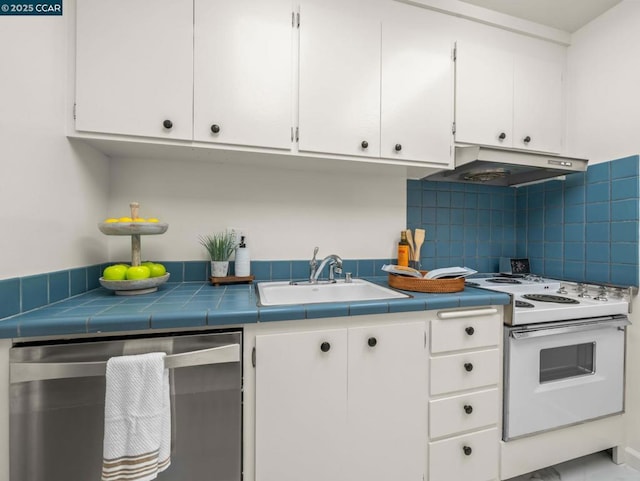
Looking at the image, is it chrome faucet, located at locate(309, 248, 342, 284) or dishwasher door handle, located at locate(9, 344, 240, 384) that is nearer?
dishwasher door handle, located at locate(9, 344, 240, 384)

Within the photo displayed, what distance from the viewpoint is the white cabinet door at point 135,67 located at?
1070mm

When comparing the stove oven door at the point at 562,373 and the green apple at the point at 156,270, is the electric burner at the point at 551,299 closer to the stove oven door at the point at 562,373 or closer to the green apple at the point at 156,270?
the stove oven door at the point at 562,373

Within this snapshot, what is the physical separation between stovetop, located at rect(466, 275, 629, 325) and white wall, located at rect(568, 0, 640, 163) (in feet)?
2.44

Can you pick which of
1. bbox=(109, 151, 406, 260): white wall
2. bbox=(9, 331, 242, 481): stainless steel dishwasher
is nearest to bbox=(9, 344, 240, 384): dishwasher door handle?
bbox=(9, 331, 242, 481): stainless steel dishwasher

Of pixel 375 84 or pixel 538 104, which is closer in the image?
pixel 375 84

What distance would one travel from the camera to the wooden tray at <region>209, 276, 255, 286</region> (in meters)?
1.42

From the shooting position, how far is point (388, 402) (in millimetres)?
1091

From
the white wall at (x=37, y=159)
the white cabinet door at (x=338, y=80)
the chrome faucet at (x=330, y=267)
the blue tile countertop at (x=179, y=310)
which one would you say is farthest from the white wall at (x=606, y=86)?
the white wall at (x=37, y=159)

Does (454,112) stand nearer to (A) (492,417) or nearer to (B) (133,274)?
(A) (492,417)

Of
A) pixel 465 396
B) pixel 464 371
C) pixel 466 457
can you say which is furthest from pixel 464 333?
pixel 466 457

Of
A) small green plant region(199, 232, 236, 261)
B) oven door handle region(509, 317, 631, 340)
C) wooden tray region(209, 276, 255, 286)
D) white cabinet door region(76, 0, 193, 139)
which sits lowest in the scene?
oven door handle region(509, 317, 631, 340)

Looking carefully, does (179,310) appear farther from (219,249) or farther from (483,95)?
(483,95)

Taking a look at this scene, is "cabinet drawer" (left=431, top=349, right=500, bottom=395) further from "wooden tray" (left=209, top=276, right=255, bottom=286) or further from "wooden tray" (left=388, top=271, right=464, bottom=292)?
"wooden tray" (left=209, top=276, right=255, bottom=286)

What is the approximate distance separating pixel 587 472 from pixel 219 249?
220 cm
